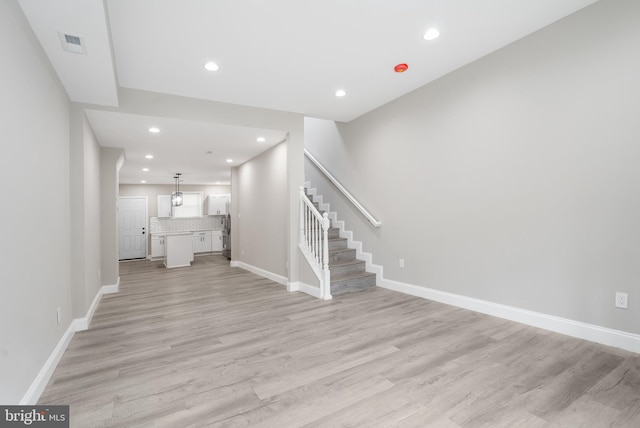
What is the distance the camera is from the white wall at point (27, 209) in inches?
63.3

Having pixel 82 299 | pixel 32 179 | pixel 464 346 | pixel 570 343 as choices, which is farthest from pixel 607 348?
pixel 82 299

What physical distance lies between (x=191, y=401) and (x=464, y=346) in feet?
7.09

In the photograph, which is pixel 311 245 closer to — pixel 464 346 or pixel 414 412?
pixel 464 346

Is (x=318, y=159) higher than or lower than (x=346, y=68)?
lower

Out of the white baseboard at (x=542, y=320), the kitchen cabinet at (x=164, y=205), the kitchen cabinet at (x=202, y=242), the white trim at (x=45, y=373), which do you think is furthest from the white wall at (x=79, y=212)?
the kitchen cabinet at (x=164, y=205)

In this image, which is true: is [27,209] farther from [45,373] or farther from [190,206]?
[190,206]

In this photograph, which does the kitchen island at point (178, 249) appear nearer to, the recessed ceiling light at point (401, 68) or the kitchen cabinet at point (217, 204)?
the kitchen cabinet at point (217, 204)

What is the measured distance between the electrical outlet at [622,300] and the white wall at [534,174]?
42 mm

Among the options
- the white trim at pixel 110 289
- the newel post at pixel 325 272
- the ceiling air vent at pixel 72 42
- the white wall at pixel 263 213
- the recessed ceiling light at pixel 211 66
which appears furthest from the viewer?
the white wall at pixel 263 213

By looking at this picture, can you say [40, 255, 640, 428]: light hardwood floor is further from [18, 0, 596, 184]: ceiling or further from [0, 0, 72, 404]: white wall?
[18, 0, 596, 184]: ceiling

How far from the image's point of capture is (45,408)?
5.97 ft

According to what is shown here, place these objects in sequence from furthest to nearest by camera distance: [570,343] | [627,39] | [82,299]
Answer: [82,299]
[570,343]
[627,39]

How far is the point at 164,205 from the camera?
34.3 feet

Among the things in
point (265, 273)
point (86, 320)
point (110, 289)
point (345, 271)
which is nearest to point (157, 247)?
point (110, 289)
